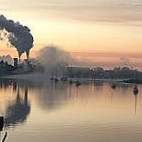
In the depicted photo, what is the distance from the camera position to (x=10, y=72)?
105m

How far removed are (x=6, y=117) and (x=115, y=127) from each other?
214 inches

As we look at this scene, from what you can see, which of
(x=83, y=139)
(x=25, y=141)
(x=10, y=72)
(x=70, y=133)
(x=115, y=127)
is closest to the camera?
(x=25, y=141)

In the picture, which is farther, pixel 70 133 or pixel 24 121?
pixel 24 121

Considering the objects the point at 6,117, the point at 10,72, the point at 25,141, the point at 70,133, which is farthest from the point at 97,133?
the point at 10,72

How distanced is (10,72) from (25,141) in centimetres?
9170

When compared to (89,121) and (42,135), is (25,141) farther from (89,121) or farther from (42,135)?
(89,121)

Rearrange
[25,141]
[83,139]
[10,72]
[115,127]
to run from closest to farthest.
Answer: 1. [25,141]
2. [83,139]
3. [115,127]
4. [10,72]

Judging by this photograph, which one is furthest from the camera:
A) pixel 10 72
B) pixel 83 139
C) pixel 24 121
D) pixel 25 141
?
pixel 10 72

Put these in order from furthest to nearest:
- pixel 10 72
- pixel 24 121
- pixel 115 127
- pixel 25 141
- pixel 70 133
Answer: pixel 10 72
pixel 24 121
pixel 115 127
pixel 70 133
pixel 25 141

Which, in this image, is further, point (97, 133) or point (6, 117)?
point (6, 117)

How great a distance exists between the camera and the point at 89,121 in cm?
2056

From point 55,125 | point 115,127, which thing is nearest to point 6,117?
point 55,125

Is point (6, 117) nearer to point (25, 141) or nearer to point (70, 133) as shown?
point (70, 133)

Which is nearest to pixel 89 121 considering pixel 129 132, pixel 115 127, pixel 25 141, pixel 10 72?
pixel 115 127
